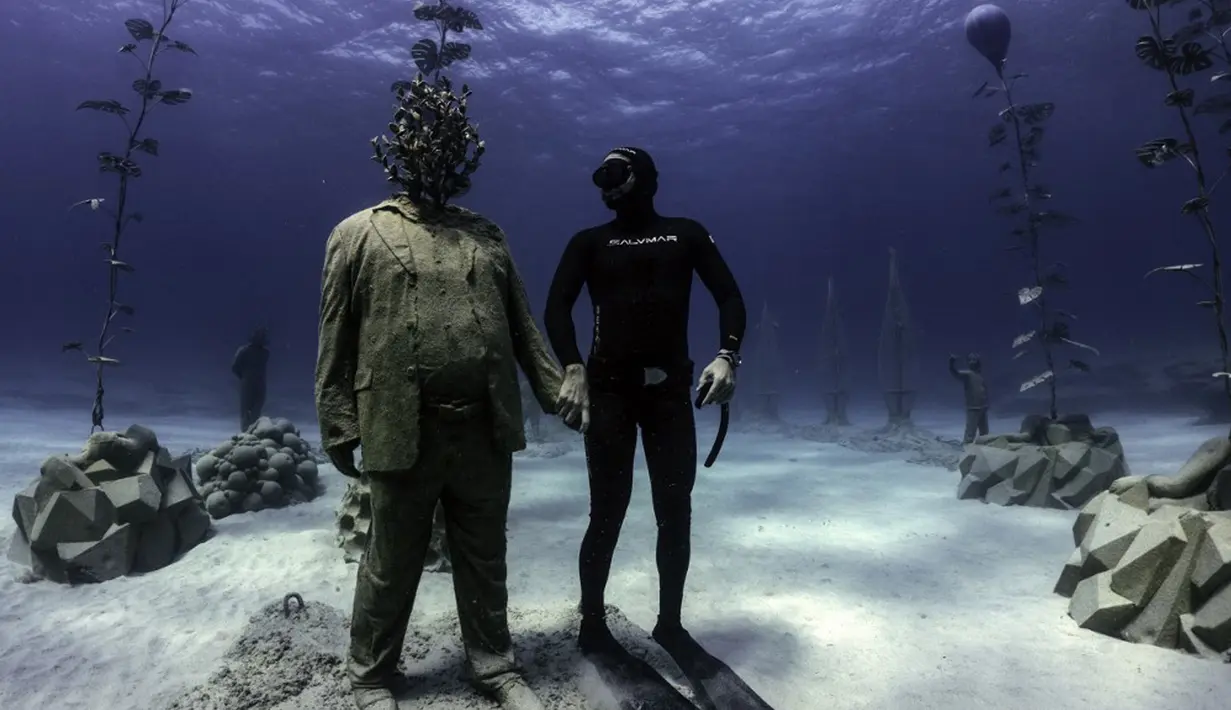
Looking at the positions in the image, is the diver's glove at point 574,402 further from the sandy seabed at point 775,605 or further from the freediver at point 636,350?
the sandy seabed at point 775,605

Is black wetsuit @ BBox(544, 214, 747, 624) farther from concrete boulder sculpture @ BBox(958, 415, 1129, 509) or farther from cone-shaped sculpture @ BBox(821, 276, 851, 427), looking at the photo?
cone-shaped sculpture @ BBox(821, 276, 851, 427)

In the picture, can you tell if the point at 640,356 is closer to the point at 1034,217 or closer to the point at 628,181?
the point at 628,181

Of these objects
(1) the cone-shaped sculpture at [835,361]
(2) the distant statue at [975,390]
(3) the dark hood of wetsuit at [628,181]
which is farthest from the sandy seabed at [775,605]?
(1) the cone-shaped sculpture at [835,361]

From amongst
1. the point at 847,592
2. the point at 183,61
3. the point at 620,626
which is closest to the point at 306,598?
the point at 620,626

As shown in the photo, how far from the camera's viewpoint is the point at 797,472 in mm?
10047

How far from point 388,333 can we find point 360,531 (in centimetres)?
330

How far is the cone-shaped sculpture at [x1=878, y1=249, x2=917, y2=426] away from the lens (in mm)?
14867

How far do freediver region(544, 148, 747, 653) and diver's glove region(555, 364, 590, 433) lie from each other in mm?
112

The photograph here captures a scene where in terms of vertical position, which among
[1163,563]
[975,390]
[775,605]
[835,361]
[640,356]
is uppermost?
[640,356]

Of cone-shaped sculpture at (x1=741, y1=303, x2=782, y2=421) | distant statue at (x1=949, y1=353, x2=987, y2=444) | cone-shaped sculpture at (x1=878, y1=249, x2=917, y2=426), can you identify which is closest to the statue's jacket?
distant statue at (x1=949, y1=353, x2=987, y2=444)

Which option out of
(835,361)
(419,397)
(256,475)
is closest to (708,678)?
(419,397)

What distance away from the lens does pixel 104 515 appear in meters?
4.98

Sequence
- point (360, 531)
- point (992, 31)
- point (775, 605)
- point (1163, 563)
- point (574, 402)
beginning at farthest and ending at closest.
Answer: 1. point (992, 31)
2. point (360, 531)
3. point (775, 605)
4. point (1163, 563)
5. point (574, 402)

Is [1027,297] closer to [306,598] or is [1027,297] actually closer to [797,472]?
[797,472]
